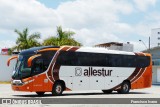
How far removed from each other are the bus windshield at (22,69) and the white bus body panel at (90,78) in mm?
2180

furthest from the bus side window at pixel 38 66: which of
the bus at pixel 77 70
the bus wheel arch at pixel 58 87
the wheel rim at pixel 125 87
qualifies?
the wheel rim at pixel 125 87

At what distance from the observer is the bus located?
22.2 meters

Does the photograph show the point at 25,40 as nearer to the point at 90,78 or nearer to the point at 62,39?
the point at 62,39

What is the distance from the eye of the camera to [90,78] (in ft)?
83.2

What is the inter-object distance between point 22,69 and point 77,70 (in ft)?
12.3

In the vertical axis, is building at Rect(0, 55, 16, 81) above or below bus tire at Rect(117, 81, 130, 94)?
above

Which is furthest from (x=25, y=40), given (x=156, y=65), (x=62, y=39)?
(x=156, y=65)

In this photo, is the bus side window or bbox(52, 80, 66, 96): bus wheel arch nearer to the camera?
the bus side window

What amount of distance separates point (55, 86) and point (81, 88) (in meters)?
2.23

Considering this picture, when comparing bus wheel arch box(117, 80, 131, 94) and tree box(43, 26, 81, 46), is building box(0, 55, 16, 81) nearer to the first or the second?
tree box(43, 26, 81, 46)

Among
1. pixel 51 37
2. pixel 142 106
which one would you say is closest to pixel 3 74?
pixel 51 37

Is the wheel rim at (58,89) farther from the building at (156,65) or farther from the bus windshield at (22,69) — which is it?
the building at (156,65)

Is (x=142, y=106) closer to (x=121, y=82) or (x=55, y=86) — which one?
(x=55, y=86)

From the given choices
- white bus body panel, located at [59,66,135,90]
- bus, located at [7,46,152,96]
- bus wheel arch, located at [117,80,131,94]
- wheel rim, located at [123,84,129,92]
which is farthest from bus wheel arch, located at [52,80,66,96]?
wheel rim, located at [123,84,129,92]
